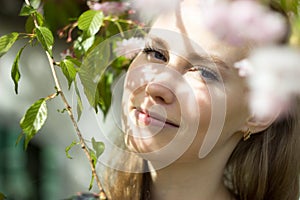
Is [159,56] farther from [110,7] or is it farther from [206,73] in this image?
[110,7]

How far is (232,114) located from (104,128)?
55cm

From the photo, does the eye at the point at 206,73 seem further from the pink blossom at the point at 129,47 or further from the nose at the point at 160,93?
the pink blossom at the point at 129,47

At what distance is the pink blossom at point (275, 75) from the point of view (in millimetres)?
960

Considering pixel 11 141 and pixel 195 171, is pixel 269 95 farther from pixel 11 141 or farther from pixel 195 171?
pixel 11 141

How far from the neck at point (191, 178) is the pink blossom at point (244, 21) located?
1.19 feet

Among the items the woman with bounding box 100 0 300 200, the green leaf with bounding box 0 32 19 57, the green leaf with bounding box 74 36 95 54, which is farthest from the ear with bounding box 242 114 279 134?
the green leaf with bounding box 0 32 19 57

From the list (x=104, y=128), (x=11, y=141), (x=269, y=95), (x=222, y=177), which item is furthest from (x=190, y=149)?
(x=11, y=141)

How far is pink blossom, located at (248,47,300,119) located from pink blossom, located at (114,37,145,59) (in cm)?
51

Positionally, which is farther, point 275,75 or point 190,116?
point 190,116

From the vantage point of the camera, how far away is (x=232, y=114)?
1362mm

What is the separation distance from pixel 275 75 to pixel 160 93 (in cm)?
33

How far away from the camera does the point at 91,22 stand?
144 centimetres

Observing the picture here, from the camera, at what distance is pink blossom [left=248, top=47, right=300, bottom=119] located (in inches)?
37.8

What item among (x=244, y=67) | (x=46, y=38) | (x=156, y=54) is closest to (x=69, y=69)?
(x=46, y=38)
